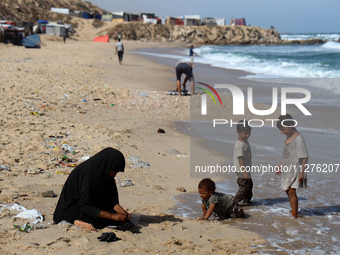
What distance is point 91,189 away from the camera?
4379 mm

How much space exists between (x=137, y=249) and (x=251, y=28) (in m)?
109

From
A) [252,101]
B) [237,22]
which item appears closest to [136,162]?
[252,101]

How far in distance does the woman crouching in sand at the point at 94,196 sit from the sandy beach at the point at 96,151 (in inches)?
5.3

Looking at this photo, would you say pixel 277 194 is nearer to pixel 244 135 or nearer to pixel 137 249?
pixel 244 135

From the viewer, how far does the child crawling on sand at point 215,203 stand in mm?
5000

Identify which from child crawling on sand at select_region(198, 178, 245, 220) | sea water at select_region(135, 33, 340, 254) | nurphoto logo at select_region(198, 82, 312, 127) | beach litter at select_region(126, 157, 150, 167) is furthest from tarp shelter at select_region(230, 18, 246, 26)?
child crawling on sand at select_region(198, 178, 245, 220)

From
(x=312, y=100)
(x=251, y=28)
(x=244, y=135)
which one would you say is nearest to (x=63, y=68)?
(x=312, y=100)

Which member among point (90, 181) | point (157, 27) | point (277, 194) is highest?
point (157, 27)

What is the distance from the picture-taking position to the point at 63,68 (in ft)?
60.9

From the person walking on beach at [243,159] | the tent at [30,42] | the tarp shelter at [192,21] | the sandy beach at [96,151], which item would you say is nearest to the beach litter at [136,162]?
the sandy beach at [96,151]

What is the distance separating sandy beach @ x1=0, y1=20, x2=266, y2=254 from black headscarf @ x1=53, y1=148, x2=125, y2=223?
19 centimetres

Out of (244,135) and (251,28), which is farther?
(251,28)

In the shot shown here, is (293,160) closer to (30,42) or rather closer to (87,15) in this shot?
(30,42)

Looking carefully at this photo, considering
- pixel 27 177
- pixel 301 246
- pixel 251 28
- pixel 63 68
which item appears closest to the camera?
pixel 301 246
